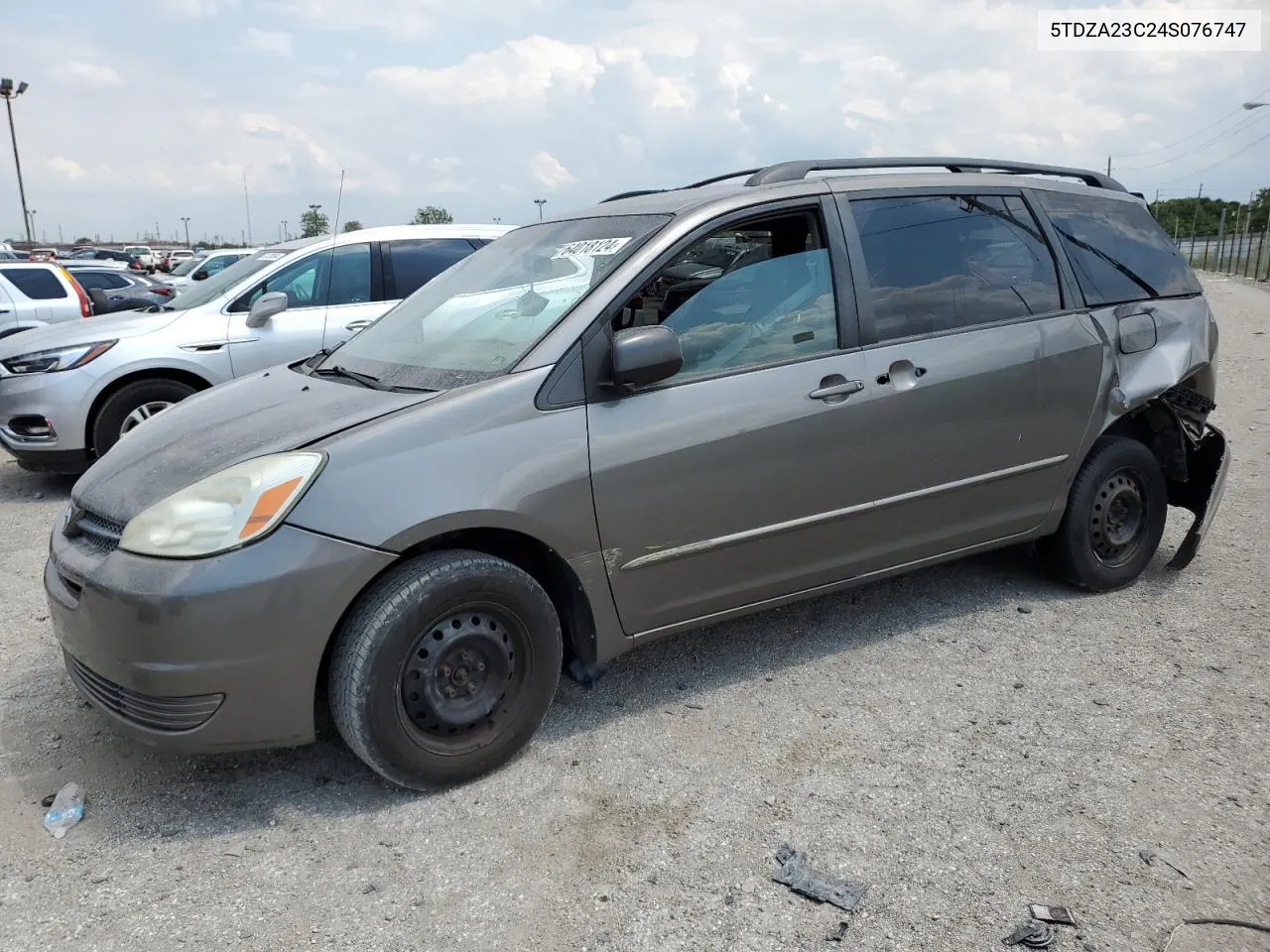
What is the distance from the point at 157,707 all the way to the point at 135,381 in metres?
4.96

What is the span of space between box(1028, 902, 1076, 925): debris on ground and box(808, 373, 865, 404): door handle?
1.74 metres

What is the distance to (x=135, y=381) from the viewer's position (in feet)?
23.2

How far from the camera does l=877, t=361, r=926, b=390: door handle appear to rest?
12.2 ft

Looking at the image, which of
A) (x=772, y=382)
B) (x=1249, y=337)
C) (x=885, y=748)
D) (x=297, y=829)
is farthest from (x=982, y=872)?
(x=1249, y=337)

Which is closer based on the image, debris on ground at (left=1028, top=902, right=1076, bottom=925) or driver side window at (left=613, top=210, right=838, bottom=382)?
debris on ground at (left=1028, top=902, right=1076, bottom=925)

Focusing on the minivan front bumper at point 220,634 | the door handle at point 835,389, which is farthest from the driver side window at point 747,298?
the minivan front bumper at point 220,634

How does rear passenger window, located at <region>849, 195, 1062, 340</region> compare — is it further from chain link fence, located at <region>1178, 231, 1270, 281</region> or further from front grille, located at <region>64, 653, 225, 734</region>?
chain link fence, located at <region>1178, 231, 1270, 281</region>

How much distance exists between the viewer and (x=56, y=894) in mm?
2607

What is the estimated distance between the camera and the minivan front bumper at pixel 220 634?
8.84ft

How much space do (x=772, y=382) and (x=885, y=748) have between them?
50.3 inches

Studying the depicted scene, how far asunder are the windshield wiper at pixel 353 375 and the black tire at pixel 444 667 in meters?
0.75

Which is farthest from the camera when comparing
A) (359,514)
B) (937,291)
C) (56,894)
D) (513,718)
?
(937,291)

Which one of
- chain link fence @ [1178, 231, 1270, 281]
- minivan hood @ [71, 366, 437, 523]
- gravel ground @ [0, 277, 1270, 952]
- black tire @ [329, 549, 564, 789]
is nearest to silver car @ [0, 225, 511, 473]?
minivan hood @ [71, 366, 437, 523]

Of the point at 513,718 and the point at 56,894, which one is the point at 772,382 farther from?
the point at 56,894
